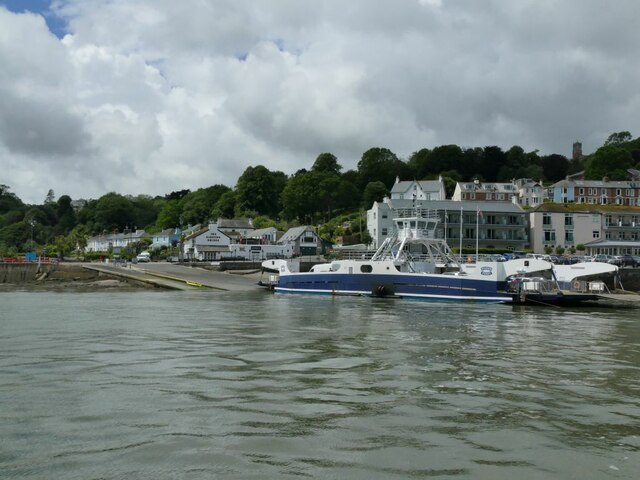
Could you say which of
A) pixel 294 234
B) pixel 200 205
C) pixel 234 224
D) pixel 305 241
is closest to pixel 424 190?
pixel 305 241

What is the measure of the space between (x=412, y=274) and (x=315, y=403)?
28.8 m

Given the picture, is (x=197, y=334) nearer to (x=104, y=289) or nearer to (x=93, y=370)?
(x=93, y=370)

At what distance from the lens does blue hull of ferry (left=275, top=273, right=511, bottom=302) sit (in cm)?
3659

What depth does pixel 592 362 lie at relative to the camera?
1542 centimetres

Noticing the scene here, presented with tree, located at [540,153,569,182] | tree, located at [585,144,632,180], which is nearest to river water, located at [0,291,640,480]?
tree, located at [585,144,632,180]

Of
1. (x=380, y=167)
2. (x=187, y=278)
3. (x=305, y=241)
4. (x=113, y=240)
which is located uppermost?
(x=380, y=167)

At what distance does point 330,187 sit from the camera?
110312 millimetres

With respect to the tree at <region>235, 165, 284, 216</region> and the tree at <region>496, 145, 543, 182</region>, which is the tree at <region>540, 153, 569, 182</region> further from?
the tree at <region>235, 165, 284, 216</region>

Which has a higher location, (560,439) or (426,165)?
(426,165)

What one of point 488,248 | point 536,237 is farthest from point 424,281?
point 536,237

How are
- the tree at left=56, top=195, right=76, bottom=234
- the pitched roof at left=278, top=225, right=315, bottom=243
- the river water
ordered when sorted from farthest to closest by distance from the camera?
the tree at left=56, top=195, right=76, bottom=234 → the pitched roof at left=278, top=225, right=315, bottom=243 → the river water

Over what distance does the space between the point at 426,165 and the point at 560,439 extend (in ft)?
404

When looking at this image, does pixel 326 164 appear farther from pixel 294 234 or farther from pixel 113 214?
pixel 113 214

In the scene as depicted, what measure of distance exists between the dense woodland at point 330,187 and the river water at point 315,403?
74.8 m
